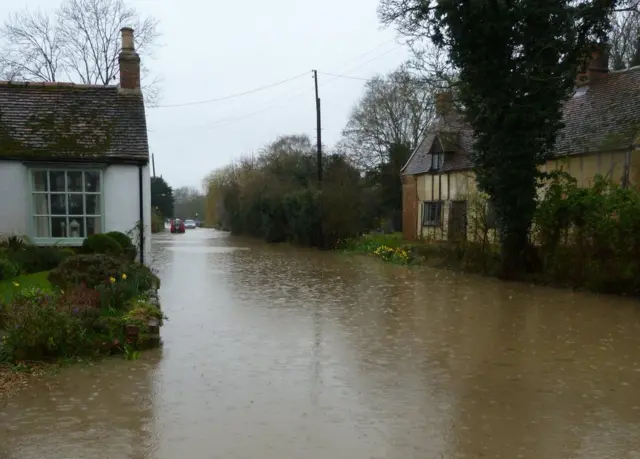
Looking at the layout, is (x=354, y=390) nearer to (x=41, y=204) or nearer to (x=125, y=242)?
(x=125, y=242)

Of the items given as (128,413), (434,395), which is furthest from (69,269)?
(434,395)

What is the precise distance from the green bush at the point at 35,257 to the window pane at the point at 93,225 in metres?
1.73

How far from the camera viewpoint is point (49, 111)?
18406mm

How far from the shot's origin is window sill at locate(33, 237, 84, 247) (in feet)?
56.1

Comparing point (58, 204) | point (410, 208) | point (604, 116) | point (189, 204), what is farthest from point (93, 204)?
point (189, 204)

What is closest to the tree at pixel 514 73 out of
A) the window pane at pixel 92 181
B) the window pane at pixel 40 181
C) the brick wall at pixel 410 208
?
the window pane at pixel 92 181

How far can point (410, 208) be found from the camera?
34688 mm

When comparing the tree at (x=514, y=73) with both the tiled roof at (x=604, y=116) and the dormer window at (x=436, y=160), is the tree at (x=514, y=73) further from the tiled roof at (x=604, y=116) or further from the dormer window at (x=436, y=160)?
the dormer window at (x=436, y=160)

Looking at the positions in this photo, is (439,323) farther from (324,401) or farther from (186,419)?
(186,419)

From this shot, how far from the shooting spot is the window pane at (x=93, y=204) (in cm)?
1752

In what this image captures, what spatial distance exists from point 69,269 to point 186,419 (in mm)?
5909

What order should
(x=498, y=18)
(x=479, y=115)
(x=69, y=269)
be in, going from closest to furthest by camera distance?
(x=69, y=269), (x=498, y=18), (x=479, y=115)

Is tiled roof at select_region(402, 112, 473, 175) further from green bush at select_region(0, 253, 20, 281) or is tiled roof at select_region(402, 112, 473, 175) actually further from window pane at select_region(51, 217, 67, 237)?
green bush at select_region(0, 253, 20, 281)

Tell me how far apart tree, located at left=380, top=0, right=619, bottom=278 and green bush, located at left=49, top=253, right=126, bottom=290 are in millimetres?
11777
